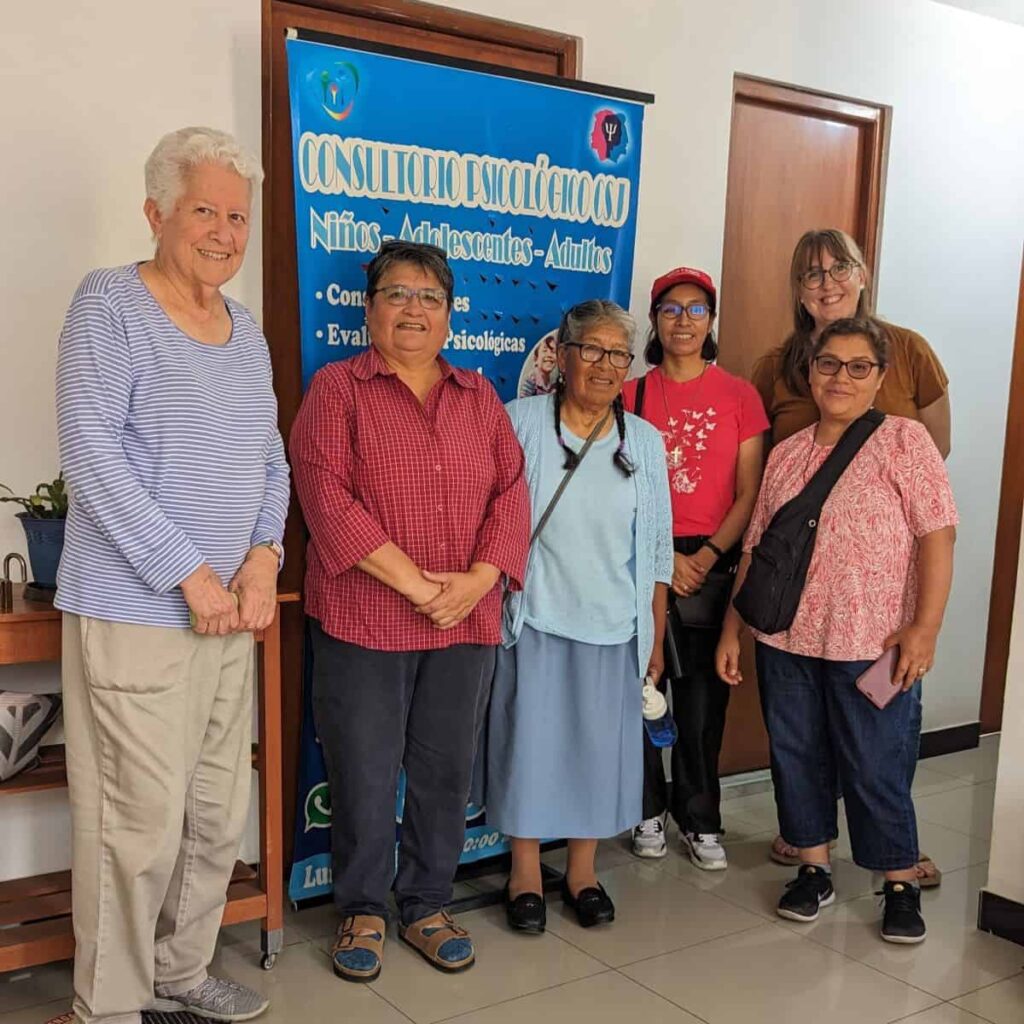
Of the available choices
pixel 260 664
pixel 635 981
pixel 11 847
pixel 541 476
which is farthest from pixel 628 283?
pixel 11 847

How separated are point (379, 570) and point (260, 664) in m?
0.39

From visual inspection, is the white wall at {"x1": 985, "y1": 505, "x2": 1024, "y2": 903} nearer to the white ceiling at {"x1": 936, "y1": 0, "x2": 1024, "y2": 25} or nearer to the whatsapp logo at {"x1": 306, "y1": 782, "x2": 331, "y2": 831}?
the whatsapp logo at {"x1": 306, "y1": 782, "x2": 331, "y2": 831}

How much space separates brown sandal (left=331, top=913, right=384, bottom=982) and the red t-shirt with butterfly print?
120cm

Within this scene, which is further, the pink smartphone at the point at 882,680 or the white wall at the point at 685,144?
the pink smartphone at the point at 882,680

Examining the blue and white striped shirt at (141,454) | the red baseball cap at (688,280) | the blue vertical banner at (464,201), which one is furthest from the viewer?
the red baseball cap at (688,280)

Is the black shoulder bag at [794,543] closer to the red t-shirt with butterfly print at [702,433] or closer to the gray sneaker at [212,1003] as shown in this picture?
the red t-shirt with butterfly print at [702,433]

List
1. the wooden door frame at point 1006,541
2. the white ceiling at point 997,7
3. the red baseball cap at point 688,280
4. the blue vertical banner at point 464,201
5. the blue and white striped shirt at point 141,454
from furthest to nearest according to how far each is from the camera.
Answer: the wooden door frame at point 1006,541 < the white ceiling at point 997,7 < the red baseball cap at point 688,280 < the blue vertical banner at point 464,201 < the blue and white striped shirt at point 141,454

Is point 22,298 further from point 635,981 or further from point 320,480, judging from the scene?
point 635,981

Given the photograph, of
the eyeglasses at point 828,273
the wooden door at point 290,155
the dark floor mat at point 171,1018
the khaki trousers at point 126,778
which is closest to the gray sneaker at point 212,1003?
the dark floor mat at point 171,1018

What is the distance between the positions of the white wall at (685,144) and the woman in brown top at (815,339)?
0.59m

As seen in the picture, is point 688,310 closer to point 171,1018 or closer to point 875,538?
point 875,538

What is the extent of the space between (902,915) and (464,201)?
2.00 meters

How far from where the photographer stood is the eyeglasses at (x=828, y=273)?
2.92 m

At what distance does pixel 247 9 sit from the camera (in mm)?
2686
